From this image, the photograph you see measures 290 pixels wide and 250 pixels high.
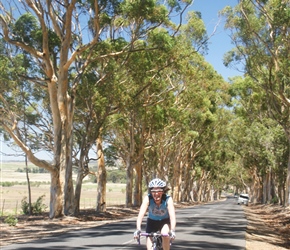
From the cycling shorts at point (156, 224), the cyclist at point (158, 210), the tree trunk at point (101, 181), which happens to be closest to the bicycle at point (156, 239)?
the cyclist at point (158, 210)

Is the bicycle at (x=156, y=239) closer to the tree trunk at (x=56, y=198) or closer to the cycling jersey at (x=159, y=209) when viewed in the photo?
the cycling jersey at (x=159, y=209)

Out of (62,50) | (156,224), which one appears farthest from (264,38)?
(156,224)

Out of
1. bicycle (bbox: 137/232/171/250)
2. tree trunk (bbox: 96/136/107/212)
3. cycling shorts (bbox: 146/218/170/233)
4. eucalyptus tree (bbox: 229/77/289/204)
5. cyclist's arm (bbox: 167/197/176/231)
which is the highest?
eucalyptus tree (bbox: 229/77/289/204)

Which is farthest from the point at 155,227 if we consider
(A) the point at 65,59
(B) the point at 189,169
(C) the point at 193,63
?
(B) the point at 189,169

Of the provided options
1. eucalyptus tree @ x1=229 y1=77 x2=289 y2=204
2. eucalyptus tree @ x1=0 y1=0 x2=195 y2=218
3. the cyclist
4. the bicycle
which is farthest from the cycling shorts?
eucalyptus tree @ x1=229 y1=77 x2=289 y2=204

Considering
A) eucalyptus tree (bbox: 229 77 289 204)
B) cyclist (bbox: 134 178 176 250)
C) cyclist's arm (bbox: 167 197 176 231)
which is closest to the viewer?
cyclist's arm (bbox: 167 197 176 231)

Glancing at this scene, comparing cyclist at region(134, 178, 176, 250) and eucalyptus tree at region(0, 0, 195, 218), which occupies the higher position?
eucalyptus tree at region(0, 0, 195, 218)

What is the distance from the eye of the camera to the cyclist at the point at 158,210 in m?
6.57

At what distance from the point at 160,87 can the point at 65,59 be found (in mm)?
12000

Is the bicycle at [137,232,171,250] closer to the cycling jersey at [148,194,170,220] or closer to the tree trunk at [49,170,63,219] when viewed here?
the cycling jersey at [148,194,170,220]

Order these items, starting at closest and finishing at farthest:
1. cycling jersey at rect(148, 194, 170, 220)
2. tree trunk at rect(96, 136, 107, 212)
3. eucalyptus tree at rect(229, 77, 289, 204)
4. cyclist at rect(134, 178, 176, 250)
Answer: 1. cyclist at rect(134, 178, 176, 250)
2. cycling jersey at rect(148, 194, 170, 220)
3. tree trunk at rect(96, 136, 107, 212)
4. eucalyptus tree at rect(229, 77, 289, 204)

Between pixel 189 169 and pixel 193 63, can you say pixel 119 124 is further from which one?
pixel 189 169

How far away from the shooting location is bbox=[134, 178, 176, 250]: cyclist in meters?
6.57

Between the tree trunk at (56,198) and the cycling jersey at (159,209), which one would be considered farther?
the tree trunk at (56,198)
